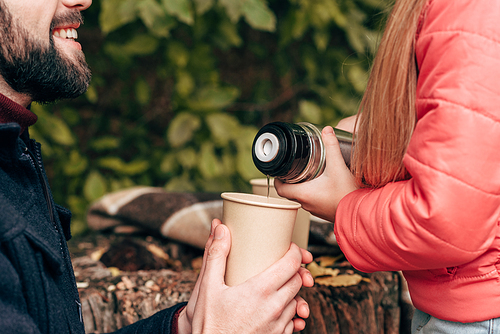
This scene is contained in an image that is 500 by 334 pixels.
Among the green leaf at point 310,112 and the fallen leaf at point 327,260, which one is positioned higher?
the green leaf at point 310,112

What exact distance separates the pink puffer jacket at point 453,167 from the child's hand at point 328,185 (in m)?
0.10

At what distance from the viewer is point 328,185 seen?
31.2 inches

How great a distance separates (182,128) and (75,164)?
56 centimetres

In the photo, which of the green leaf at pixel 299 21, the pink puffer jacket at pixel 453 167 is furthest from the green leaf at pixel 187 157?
the pink puffer jacket at pixel 453 167

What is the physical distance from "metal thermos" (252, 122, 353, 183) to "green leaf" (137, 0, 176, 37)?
0.92 meters

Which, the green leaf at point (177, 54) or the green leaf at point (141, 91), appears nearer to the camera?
the green leaf at point (177, 54)

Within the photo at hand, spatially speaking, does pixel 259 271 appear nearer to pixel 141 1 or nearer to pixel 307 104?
pixel 141 1

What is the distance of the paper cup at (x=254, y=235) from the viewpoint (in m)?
0.72

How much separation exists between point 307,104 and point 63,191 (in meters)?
1.34

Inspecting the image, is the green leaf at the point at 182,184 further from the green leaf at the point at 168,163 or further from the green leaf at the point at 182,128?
the green leaf at the point at 182,128

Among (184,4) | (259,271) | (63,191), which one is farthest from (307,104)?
(259,271)

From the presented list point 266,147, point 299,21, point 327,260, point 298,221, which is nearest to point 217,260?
point 266,147

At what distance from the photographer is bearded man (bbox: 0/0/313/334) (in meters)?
0.62

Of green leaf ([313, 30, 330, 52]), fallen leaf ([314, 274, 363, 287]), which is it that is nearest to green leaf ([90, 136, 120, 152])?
green leaf ([313, 30, 330, 52])
